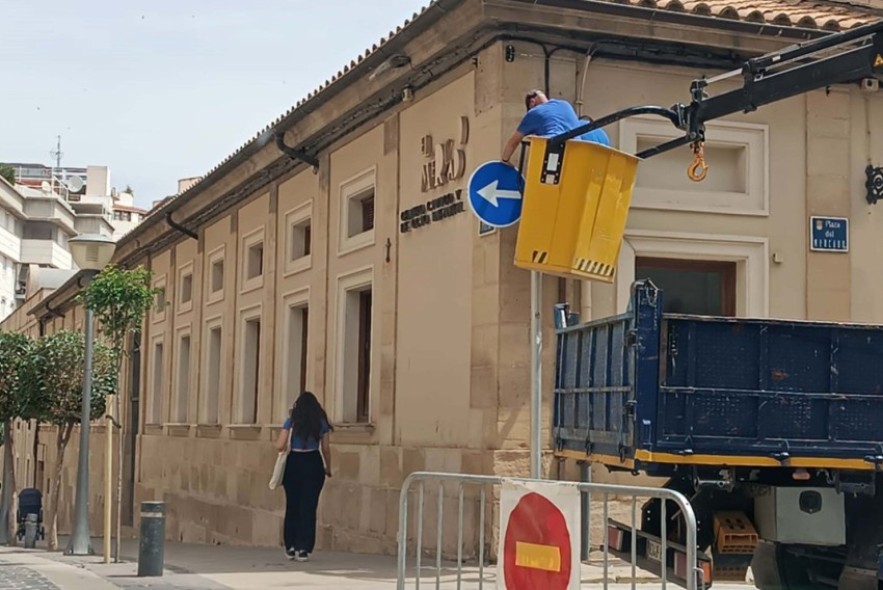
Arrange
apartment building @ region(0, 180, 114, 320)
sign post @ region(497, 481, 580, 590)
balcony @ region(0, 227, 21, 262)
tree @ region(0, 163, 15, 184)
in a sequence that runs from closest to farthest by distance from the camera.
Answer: sign post @ region(497, 481, 580, 590), balcony @ region(0, 227, 21, 262), apartment building @ region(0, 180, 114, 320), tree @ region(0, 163, 15, 184)

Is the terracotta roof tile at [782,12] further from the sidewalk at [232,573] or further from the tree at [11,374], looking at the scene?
the tree at [11,374]

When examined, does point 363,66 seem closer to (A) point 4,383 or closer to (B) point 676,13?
(B) point 676,13

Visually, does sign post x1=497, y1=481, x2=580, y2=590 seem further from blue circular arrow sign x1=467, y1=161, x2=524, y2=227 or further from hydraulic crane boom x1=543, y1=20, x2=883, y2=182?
hydraulic crane boom x1=543, y1=20, x2=883, y2=182

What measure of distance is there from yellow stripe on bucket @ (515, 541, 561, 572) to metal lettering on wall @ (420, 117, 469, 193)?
23.0 ft

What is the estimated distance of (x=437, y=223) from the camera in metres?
14.0

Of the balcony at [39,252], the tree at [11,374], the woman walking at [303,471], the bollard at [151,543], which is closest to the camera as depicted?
the bollard at [151,543]

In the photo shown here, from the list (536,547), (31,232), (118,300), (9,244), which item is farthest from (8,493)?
(31,232)

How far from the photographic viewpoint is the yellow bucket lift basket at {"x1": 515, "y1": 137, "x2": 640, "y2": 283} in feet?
35.1

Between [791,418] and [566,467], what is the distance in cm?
431

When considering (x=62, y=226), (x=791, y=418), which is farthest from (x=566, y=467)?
(x=62, y=226)

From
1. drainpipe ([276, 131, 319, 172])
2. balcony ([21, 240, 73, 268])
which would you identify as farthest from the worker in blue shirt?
balcony ([21, 240, 73, 268])

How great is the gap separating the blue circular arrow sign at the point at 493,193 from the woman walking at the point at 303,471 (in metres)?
4.56

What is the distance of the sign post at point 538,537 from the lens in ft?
21.1

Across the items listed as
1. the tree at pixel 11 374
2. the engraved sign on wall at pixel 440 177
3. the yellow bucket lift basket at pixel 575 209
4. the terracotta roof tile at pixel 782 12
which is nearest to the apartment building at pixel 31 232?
the tree at pixel 11 374
